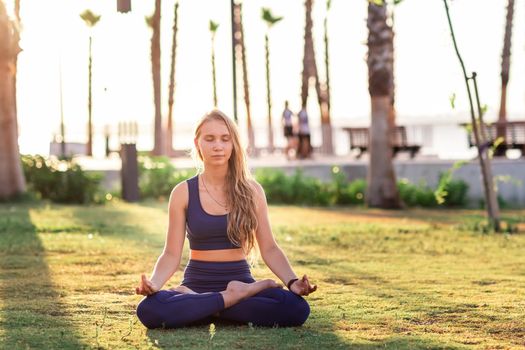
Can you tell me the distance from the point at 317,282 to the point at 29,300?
8.57 feet

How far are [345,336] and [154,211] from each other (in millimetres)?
14368

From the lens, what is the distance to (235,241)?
7.70 meters

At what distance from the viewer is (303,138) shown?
39.1 meters

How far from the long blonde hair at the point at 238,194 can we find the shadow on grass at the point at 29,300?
1.14 meters

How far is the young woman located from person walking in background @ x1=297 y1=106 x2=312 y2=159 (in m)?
31.0

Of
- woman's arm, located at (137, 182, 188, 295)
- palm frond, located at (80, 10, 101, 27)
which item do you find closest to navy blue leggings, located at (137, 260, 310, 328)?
woman's arm, located at (137, 182, 188, 295)

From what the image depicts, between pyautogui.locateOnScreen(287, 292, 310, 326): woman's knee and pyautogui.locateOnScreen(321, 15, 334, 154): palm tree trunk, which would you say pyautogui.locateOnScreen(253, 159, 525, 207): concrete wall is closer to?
pyautogui.locateOnScreen(287, 292, 310, 326): woman's knee

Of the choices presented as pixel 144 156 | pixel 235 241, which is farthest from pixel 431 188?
pixel 235 241

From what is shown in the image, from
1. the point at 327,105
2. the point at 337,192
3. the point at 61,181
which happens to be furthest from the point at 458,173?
the point at 327,105

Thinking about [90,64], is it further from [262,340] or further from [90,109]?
[262,340]

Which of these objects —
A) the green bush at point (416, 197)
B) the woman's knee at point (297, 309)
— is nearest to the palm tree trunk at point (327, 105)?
the green bush at point (416, 197)

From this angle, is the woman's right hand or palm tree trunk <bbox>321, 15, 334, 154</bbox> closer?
the woman's right hand

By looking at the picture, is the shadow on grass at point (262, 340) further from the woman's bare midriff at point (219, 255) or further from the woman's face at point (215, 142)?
the woman's face at point (215, 142)

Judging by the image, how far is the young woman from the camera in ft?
24.7
